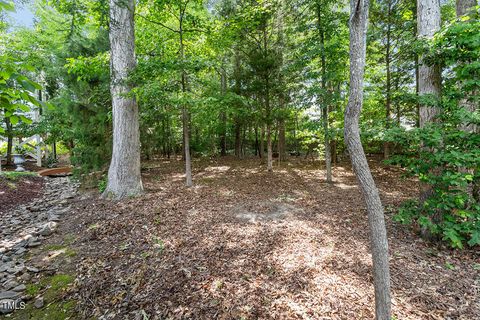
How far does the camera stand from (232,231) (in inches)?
141

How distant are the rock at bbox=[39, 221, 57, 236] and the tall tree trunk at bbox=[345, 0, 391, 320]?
500cm

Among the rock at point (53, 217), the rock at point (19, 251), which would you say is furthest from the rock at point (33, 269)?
the rock at point (53, 217)

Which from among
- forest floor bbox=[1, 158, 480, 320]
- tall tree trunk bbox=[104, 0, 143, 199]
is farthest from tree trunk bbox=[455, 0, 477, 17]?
tall tree trunk bbox=[104, 0, 143, 199]

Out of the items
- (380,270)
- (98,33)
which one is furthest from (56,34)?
(380,270)

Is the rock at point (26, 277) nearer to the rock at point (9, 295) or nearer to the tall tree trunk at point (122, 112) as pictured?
the rock at point (9, 295)

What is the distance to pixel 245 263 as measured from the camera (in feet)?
8.97

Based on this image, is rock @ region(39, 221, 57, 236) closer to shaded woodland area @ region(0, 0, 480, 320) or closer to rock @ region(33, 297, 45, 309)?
shaded woodland area @ region(0, 0, 480, 320)

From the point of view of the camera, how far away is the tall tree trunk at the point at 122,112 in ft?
17.4

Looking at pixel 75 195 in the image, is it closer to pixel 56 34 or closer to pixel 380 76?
pixel 56 34

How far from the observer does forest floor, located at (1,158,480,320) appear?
83.2 inches

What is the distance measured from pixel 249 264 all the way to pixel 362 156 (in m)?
1.87

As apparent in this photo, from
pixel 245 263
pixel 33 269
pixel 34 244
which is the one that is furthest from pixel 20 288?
pixel 245 263

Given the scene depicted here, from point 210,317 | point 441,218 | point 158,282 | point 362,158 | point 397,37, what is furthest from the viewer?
point 397,37

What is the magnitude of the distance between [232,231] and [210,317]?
1.64 metres
